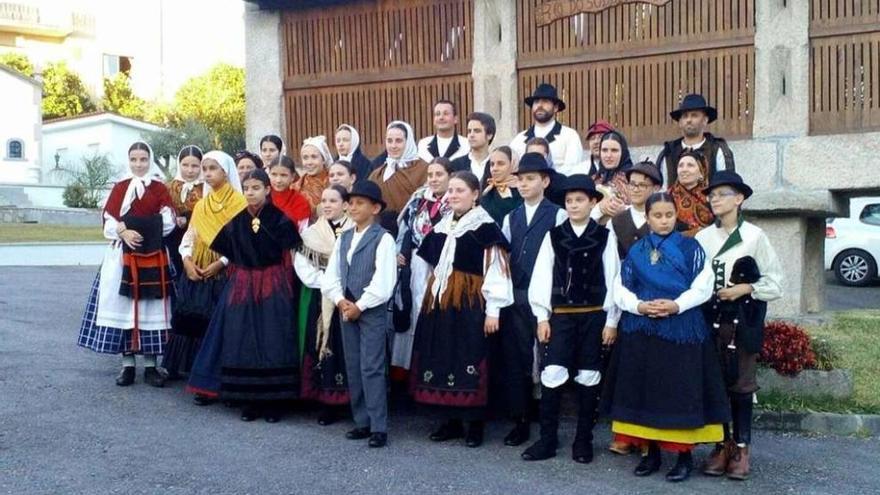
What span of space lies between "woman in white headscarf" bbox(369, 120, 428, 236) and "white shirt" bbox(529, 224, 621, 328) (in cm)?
174

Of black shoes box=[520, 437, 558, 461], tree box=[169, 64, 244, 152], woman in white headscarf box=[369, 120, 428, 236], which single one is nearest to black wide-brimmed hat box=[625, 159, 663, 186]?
black shoes box=[520, 437, 558, 461]

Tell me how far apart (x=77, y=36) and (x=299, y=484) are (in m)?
58.0

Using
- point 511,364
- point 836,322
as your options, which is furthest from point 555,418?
point 836,322

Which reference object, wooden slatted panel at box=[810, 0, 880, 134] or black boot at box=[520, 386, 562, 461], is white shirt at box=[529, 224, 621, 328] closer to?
black boot at box=[520, 386, 562, 461]

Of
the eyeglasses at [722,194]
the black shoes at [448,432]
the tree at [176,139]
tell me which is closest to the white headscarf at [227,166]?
the black shoes at [448,432]

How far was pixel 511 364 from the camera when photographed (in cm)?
684

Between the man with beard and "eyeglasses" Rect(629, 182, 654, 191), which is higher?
the man with beard

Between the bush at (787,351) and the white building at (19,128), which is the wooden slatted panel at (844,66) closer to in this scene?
the bush at (787,351)

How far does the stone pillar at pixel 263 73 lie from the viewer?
1080cm

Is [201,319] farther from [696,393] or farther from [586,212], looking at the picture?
[696,393]

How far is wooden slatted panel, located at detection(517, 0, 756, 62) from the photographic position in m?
8.84

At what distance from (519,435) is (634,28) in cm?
409

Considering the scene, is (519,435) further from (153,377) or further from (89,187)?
(89,187)

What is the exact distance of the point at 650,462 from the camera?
20.0 feet
